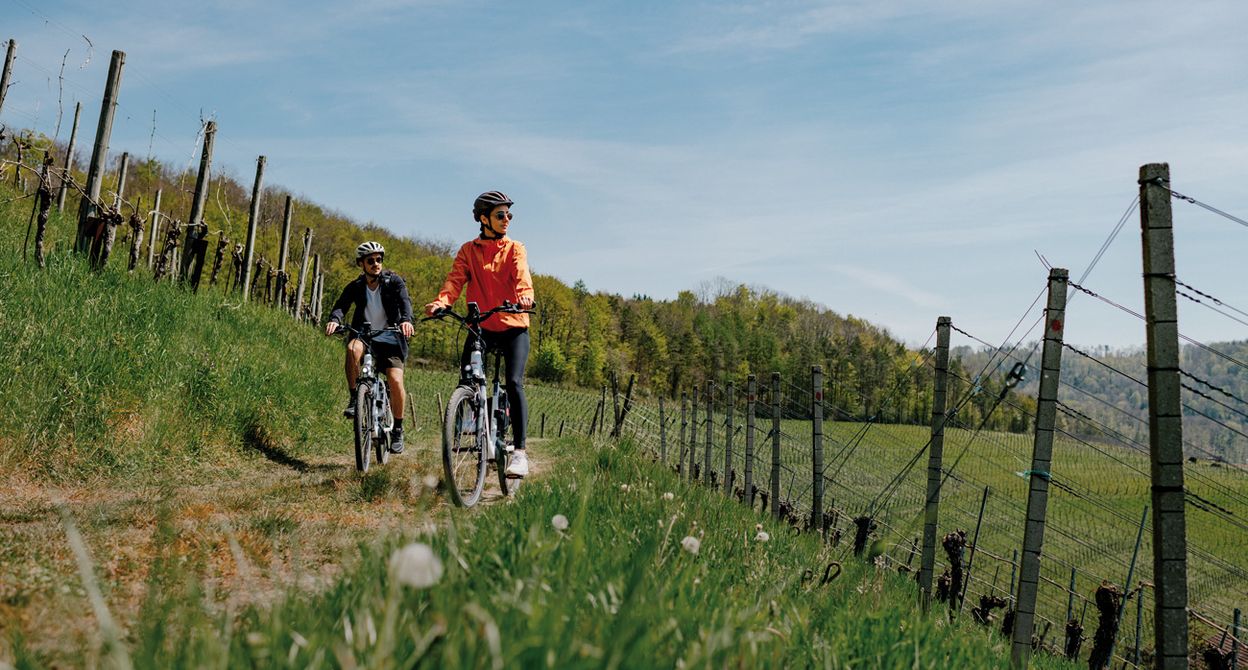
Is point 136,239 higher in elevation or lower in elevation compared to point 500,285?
higher

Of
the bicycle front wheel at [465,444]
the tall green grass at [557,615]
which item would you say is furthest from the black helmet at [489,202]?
the tall green grass at [557,615]

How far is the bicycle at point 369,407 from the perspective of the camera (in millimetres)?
7172

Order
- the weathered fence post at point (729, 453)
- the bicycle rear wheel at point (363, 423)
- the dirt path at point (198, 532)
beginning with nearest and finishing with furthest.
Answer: the dirt path at point (198, 532)
the bicycle rear wheel at point (363, 423)
the weathered fence post at point (729, 453)

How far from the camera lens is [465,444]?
5930 mm

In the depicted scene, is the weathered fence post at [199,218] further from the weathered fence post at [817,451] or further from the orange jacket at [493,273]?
the weathered fence post at [817,451]

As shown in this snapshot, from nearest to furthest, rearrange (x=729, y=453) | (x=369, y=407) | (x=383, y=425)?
1. (x=369, y=407)
2. (x=383, y=425)
3. (x=729, y=453)

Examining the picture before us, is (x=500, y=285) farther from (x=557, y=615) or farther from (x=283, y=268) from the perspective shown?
(x=283, y=268)

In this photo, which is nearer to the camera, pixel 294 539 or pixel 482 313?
pixel 294 539

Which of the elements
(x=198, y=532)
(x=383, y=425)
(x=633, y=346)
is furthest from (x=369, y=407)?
(x=633, y=346)

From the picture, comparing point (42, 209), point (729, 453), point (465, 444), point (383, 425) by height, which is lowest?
point (729, 453)

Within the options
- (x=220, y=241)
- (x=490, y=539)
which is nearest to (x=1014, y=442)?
(x=220, y=241)

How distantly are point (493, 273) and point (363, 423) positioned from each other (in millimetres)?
1971

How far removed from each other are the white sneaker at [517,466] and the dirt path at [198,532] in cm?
26

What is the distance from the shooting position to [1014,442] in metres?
108
